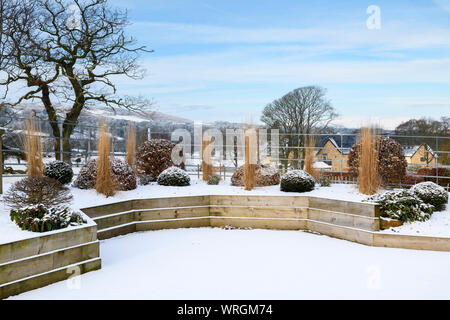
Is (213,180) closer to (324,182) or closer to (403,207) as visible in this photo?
(324,182)

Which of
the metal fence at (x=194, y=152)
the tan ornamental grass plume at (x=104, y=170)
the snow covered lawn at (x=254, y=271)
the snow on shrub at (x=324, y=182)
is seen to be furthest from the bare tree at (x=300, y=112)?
the snow covered lawn at (x=254, y=271)

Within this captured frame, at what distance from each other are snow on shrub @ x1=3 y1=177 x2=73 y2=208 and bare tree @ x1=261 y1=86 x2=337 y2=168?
56.0 feet

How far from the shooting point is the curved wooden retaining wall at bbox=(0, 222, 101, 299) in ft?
10.5

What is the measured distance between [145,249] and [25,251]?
1.78 meters

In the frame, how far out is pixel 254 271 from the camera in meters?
3.99

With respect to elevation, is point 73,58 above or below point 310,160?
above

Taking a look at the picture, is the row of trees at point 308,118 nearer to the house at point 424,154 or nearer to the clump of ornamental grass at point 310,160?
the house at point 424,154

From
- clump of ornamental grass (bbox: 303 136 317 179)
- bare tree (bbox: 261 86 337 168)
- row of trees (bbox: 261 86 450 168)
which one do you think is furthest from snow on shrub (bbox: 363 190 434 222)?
bare tree (bbox: 261 86 337 168)

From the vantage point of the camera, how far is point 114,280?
3678mm

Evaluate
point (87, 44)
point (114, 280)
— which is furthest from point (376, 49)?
point (87, 44)

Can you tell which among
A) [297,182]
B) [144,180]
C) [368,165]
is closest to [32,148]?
[144,180]

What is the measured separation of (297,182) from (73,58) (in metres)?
10.0

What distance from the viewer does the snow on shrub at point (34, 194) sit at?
169 inches

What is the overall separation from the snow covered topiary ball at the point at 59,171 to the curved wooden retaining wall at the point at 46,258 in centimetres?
288
